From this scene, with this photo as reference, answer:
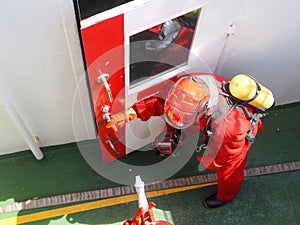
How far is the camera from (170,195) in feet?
11.5

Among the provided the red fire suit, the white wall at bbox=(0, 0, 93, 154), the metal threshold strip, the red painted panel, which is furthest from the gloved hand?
the metal threshold strip

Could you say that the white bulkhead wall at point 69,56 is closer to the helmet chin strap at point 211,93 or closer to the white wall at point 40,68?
the white wall at point 40,68

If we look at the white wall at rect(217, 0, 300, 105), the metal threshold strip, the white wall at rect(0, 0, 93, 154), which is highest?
the white wall at rect(217, 0, 300, 105)

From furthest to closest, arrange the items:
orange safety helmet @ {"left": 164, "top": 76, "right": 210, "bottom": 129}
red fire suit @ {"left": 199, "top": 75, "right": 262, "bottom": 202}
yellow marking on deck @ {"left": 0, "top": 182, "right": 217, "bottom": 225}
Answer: yellow marking on deck @ {"left": 0, "top": 182, "right": 217, "bottom": 225} → red fire suit @ {"left": 199, "top": 75, "right": 262, "bottom": 202} → orange safety helmet @ {"left": 164, "top": 76, "right": 210, "bottom": 129}

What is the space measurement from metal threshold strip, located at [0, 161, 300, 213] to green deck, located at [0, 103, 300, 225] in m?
0.04

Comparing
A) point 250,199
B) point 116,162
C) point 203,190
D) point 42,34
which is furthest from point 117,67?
point 250,199

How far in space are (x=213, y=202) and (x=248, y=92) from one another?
4.38 ft

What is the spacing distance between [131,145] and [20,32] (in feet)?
5.18

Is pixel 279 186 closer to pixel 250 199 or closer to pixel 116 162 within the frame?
pixel 250 199

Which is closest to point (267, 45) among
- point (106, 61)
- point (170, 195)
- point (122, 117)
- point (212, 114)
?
point (212, 114)

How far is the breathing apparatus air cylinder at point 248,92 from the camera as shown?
8.15 ft

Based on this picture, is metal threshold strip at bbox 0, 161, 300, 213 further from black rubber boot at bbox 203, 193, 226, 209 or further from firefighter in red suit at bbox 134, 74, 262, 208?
firefighter in red suit at bbox 134, 74, 262, 208

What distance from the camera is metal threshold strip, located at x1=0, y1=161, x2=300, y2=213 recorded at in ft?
11.2

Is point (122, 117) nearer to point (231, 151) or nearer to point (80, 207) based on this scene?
point (231, 151)
